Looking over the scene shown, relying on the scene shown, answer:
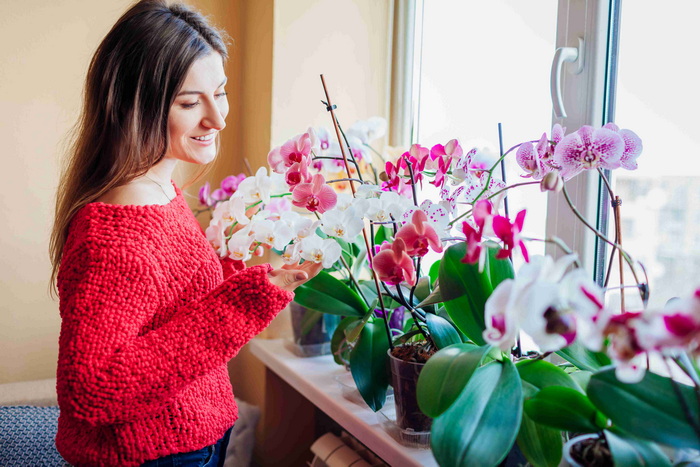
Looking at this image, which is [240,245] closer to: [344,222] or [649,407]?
[344,222]

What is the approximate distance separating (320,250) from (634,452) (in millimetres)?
551

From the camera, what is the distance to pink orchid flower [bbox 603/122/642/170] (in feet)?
2.51

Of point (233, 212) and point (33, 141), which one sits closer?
→ point (233, 212)

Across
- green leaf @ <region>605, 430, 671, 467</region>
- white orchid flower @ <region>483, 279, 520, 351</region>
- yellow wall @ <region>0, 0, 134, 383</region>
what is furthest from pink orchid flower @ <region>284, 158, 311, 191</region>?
yellow wall @ <region>0, 0, 134, 383</region>

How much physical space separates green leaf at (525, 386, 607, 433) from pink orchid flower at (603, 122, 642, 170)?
321 mm

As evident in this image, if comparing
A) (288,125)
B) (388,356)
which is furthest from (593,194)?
(288,125)

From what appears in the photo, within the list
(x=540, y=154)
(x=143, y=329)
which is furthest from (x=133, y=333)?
(x=540, y=154)

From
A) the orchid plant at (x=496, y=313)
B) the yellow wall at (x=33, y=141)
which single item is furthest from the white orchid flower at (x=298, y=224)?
the yellow wall at (x=33, y=141)

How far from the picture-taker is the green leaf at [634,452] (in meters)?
0.60

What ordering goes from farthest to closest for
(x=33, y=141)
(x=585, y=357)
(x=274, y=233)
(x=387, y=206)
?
1. (x=33, y=141)
2. (x=274, y=233)
3. (x=387, y=206)
4. (x=585, y=357)

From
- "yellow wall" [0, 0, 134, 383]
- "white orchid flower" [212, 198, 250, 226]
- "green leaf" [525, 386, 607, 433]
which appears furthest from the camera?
"yellow wall" [0, 0, 134, 383]

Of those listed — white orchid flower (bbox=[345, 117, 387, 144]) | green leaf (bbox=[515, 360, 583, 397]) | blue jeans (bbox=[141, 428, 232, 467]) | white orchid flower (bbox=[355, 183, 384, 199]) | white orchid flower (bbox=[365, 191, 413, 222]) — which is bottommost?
blue jeans (bbox=[141, 428, 232, 467])

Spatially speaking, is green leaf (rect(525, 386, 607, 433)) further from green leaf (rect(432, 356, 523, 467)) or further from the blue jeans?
the blue jeans

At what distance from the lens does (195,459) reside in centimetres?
97
